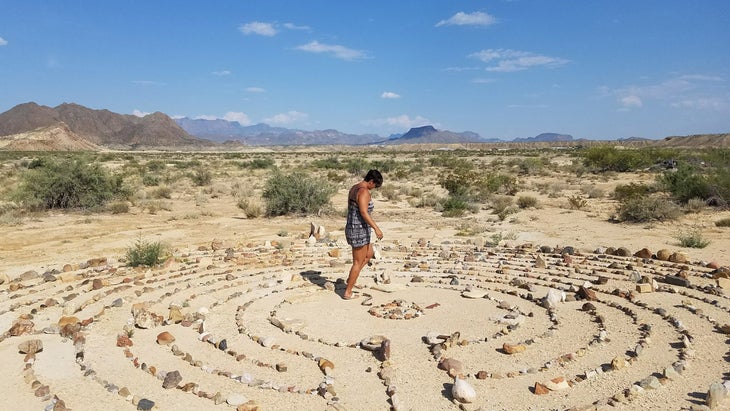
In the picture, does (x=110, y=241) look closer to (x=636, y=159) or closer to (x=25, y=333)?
(x=25, y=333)

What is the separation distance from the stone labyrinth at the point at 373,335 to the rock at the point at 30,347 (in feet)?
0.05

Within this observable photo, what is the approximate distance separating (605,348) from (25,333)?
236 inches

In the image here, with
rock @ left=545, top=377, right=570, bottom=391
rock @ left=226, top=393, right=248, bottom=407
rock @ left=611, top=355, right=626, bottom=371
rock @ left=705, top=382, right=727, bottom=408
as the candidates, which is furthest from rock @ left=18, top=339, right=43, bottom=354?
rock @ left=705, top=382, right=727, bottom=408

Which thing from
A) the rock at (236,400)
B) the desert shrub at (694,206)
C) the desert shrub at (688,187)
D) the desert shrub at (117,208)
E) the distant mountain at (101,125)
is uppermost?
the distant mountain at (101,125)

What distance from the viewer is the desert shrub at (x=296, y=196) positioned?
1592 cm

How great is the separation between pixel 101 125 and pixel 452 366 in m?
190

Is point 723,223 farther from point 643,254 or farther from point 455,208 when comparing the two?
point 455,208

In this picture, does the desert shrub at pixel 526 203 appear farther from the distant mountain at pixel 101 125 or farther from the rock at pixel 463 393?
the distant mountain at pixel 101 125

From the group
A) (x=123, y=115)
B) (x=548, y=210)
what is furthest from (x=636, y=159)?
(x=123, y=115)

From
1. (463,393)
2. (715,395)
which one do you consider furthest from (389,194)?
(715,395)

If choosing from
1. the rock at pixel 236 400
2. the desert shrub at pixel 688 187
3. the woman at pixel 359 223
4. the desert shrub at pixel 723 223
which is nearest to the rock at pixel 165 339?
the rock at pixel 236 400

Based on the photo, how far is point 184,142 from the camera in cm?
16588

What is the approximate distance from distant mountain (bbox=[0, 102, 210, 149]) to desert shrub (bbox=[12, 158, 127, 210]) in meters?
139

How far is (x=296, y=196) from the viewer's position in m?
16.0
